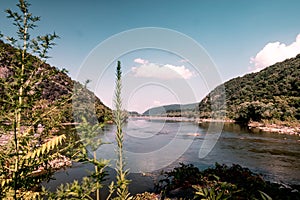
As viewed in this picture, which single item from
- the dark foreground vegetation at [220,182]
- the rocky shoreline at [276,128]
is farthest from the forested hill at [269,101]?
the dark foreground vegetation at [220,182]

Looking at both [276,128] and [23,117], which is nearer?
[23,117]

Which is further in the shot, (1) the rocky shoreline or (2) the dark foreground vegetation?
(1) the rocky shoreline

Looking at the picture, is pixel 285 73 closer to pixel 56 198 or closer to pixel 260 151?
pixel 260 151

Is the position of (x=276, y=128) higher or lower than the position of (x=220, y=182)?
higher

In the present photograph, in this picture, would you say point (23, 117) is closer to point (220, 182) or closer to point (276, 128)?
point (220, 182)

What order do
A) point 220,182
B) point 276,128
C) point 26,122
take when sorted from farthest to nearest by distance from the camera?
point 276,128, point 220,182, point 26,122

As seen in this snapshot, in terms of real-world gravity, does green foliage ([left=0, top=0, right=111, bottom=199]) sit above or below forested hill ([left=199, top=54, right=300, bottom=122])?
below

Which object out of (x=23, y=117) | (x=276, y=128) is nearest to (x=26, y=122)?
(x=23, y=117)

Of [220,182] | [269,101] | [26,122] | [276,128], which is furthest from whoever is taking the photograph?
[269,101]

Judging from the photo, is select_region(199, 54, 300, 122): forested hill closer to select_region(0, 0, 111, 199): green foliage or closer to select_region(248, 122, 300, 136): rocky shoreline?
select_region(248, 122, 300, 136): rocky shoreline

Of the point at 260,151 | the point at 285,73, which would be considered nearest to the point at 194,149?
the point at 260,151

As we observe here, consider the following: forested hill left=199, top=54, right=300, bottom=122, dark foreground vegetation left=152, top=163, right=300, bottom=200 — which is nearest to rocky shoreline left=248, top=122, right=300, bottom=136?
forested hill left=199, top=54, right=300, bottom=122

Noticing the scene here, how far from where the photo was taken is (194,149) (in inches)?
799

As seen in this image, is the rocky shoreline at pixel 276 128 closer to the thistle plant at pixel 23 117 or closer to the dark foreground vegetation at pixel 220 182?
the dark foreground vegetation at pixel 220 182
